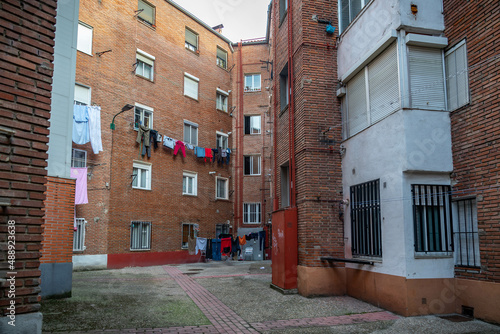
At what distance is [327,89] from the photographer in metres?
10.6

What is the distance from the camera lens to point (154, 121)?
21.4 meters

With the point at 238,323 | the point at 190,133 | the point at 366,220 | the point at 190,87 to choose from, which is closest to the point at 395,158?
the point at 366,220

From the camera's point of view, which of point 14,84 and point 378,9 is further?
point 378,9

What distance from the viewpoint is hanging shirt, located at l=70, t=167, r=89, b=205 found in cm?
1600

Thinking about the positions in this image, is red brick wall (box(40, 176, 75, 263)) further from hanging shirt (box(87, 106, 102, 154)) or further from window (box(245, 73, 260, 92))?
window (box(245, 73, 260, 92))

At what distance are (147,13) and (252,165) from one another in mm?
11805

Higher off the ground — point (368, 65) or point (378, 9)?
point (378, 9)

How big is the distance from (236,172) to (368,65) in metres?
18.1

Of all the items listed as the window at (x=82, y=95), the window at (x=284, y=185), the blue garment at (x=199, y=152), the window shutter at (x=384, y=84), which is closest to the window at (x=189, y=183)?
the blue garment at (x=199, y=152)

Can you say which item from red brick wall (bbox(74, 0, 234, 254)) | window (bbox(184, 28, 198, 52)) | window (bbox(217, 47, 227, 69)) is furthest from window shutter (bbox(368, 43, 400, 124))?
window (bbox(217, 47, 227, 69))

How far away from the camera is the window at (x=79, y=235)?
1723 centimetres

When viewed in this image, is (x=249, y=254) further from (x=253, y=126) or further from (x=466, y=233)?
(x=466, y=233)

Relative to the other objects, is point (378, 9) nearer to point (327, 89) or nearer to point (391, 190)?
point (327, 89)

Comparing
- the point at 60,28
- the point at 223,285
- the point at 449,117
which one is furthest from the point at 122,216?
the point at 449,117
